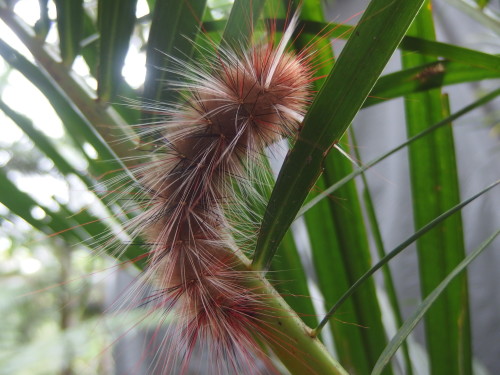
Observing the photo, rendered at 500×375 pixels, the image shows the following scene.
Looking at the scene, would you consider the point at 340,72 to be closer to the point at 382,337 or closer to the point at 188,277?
the point at 188,277

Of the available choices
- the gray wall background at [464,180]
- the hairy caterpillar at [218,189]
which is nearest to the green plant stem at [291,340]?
the hairy caterpillar at [218,189]

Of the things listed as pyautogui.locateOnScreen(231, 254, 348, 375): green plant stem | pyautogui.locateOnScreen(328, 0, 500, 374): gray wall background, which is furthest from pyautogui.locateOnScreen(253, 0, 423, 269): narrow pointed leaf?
pyautogui.locateOnScreen(328, 0, 500, 374): gray wall background

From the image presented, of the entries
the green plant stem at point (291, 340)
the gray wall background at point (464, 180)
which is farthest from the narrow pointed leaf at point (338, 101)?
the gray wall background at point (464, 180)

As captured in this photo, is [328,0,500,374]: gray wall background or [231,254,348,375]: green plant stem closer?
[231,254,348,375]: green plant stem

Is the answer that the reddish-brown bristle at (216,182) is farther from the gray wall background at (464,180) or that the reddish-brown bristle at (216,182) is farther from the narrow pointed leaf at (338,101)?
the gray wall background at (464,180)

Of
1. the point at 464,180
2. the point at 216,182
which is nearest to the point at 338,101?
the point at 216,182

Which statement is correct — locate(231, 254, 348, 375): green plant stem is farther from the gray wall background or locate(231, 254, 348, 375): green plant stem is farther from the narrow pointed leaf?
the gray wall background

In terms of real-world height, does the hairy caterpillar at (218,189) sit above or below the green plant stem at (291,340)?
above

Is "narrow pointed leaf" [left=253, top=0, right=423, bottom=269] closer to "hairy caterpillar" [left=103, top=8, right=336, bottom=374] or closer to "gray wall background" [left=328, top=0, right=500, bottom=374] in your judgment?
"hairy caterpillar" [left=103, top=8, right=336, bottom=374]

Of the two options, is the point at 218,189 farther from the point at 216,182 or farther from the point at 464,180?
the point at 464,180

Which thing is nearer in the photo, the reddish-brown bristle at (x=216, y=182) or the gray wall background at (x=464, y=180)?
the reddish-brown bristle at (x=216, y=182)

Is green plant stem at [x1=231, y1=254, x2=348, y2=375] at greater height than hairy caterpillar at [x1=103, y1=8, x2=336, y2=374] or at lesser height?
lesser

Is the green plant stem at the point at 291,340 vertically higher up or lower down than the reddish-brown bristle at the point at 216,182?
lower down
